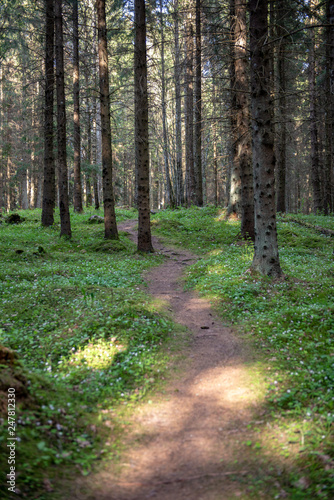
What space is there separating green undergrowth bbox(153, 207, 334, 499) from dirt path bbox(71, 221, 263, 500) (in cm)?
41

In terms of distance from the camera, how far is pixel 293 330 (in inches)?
254

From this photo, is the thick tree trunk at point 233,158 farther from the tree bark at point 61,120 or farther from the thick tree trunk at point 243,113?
the tree bark at point 61,120

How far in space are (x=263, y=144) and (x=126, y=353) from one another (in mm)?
6342

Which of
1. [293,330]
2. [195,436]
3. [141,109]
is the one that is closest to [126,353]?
[195,436]

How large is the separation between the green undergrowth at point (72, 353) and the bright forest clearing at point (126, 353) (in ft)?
A: 0.06

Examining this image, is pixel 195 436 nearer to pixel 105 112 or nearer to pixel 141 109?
pixel 141 109

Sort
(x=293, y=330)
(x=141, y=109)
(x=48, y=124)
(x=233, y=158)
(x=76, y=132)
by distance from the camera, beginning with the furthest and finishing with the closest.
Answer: (x=76, y=132) < (x=48, y=124) < (x=233, y=158) < (x=141, y=109) < (x=293, y=330)

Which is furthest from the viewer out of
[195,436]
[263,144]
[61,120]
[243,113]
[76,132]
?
[76,132]

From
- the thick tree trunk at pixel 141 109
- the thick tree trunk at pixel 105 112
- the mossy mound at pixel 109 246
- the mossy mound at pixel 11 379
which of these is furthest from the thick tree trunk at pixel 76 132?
the mossy mound at pixel 11 379

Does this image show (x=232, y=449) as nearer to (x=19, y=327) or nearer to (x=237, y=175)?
(x=19, y=327)

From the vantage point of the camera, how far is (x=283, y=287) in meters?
8.49

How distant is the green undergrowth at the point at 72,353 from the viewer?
365cm

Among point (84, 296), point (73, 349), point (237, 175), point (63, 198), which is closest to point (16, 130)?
point (63, 198)

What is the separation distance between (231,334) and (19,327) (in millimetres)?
4420
